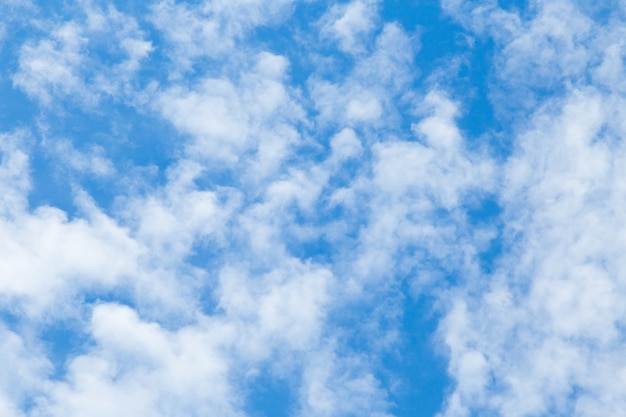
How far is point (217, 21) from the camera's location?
12131cm

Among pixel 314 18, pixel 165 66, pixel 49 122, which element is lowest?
pixel 49 122

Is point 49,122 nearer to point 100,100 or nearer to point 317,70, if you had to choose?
point 100,100

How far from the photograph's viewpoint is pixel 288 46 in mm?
121125

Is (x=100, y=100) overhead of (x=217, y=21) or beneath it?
beneath

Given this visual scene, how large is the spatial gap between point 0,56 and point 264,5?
97.5 feet

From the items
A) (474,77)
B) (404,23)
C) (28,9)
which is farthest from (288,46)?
(28,9)

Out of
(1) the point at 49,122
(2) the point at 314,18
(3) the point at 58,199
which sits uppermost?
(2) the point at 314,18

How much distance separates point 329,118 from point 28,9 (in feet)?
117

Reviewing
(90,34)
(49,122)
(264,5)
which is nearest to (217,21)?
(264,5)

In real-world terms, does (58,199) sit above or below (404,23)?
below

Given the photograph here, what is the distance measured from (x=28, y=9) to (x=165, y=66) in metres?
16.5

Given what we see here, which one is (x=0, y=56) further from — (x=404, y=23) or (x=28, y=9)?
(x=404, y=23)

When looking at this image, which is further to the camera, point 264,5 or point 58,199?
point 264,5

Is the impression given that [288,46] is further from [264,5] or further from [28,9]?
[28,9]
